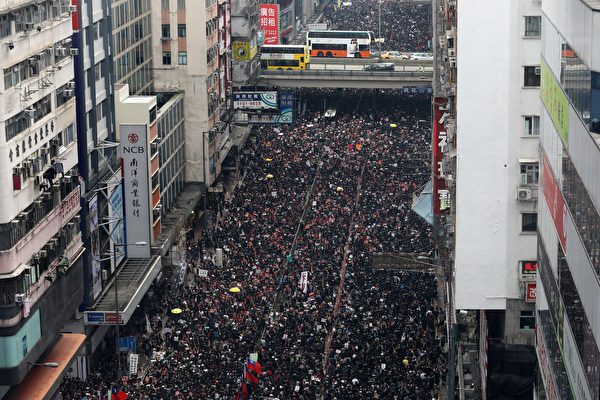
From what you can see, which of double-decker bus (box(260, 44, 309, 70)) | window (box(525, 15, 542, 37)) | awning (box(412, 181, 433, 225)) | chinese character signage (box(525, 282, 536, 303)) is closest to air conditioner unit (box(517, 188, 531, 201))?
chinese character signage (box(525, 282, 536, 303))

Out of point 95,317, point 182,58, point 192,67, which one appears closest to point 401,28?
point 192,67

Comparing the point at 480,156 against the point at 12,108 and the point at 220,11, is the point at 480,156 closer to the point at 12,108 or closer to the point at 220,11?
the point at 12,108

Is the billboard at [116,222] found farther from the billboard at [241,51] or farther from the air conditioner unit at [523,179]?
the billboard at [241,51]

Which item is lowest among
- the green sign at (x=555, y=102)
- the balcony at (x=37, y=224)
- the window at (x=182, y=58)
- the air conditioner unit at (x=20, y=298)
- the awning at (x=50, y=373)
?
the awning at (x=50, y=373)

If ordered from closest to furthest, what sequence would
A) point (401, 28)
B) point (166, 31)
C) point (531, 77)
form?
point (531, 77) → point (166, 31) → point (401, 28)

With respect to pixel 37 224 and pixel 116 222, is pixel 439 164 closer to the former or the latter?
pixel 116 222

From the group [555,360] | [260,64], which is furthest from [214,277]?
[260,64]

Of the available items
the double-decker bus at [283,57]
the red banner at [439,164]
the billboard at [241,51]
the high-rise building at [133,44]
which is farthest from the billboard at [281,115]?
the red banner at [439,164]
